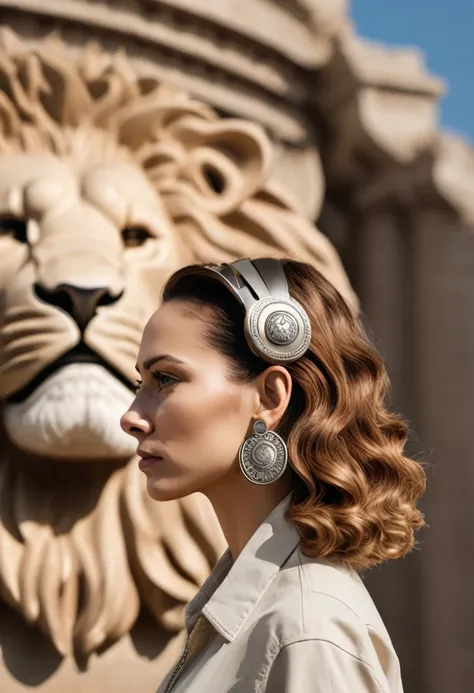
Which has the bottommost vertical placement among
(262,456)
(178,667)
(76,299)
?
(178,667)

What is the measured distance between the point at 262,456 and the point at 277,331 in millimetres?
110

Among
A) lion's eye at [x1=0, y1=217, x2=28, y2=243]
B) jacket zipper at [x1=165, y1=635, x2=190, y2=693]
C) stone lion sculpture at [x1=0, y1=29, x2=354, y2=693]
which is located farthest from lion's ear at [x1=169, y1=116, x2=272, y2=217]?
jacket zipper at [x1=165, y1=635, x2=190, y2=693]

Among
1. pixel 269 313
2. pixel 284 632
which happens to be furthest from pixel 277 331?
pixel 284 632

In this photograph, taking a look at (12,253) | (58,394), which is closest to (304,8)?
(12,253)

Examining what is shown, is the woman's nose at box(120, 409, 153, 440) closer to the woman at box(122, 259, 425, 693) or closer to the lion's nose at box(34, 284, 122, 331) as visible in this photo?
the woman at box(122, 259, 425, 693)

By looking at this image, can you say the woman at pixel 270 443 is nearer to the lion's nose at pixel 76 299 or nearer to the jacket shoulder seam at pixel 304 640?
the jacket shoulder seam at pixel 304 640

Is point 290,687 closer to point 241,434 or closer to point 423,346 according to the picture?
point 241,434

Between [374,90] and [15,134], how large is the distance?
0.85m

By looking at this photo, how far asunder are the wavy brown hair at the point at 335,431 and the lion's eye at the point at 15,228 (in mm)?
876

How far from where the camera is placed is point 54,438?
1.71 meters

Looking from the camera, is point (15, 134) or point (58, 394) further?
point (15, 134)

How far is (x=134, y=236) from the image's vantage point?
1.91m

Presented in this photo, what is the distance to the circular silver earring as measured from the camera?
972mm

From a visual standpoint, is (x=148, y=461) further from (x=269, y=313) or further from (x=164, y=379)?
(x=269, y=313)
